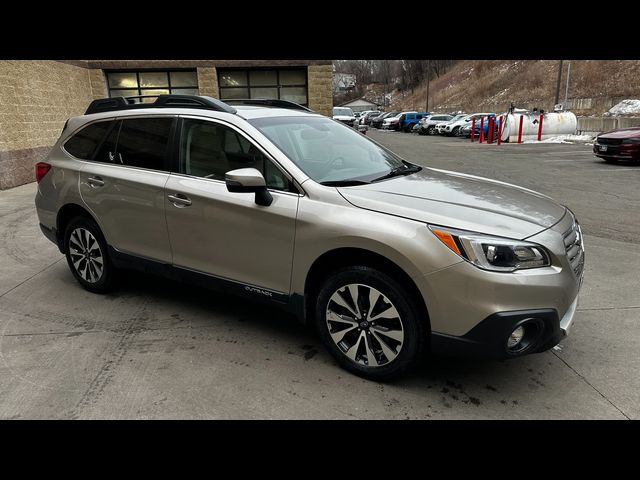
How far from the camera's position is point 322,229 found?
3148 millimetres

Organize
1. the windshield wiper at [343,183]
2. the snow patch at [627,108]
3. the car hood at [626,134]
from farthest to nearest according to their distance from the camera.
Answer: the snow patch at [627,108], the car hood at [626,134], the windshield wiper at [343,183]

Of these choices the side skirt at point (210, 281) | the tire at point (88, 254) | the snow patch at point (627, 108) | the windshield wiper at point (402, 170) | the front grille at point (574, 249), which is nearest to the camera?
the front grille at point (574, 249)

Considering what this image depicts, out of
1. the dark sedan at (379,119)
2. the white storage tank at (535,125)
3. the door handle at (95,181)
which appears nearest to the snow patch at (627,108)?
the white storage tank at (535,125)

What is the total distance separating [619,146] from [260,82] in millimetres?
11909

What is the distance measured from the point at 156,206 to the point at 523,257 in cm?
280

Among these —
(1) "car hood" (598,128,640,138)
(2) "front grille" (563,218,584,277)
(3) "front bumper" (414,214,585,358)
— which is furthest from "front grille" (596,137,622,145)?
(3) "front bumper" (414,214,585,358)

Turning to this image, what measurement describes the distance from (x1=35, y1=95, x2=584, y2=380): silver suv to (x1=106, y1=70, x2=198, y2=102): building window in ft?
46.1

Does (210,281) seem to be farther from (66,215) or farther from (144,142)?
(66,215)

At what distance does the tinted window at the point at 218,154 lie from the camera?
138 inches

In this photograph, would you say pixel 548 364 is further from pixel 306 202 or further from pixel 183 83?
pixel 183 83

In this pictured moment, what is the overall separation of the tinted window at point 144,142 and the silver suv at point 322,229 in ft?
0.05

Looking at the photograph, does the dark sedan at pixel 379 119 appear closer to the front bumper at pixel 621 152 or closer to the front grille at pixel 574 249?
the front bumper at pixel 621 152

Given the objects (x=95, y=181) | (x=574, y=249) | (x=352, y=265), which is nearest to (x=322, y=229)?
(x=352, y=265)

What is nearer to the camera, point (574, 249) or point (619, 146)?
point (574, 249)
